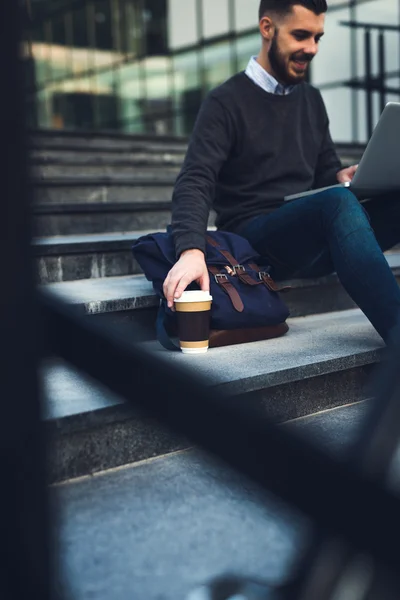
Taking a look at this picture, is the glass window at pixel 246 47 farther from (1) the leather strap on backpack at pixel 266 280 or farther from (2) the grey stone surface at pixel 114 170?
(1) the leather strap on backpack at pixel 266 280

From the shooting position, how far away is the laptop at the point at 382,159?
2021 millimetres

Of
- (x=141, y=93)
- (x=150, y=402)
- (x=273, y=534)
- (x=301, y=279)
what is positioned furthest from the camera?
(x=141, y=93)

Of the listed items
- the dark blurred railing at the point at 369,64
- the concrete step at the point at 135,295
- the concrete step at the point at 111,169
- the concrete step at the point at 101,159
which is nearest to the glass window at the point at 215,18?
the dark blurred railing at the point at 369,64

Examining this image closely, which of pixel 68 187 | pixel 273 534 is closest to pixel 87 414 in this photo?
pixel 273 534

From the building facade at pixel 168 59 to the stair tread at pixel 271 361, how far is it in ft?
13.8

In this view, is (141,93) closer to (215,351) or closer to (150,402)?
(215,351)

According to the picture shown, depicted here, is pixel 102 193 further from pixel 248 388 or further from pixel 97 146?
pixel 248 388

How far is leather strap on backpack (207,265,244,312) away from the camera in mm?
2104

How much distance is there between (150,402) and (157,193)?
153 inches

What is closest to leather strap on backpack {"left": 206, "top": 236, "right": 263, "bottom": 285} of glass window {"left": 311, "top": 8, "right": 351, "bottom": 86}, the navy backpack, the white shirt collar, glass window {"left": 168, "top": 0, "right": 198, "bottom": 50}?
the navy backpack

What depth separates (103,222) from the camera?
11.6ft

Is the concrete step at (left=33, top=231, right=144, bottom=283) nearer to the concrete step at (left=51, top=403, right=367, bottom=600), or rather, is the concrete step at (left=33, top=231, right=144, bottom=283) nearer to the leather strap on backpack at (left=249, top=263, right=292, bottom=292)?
the leather strap on backpack at (left=249, top=263, right=292, bottom=292)

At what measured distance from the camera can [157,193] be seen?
4.27 m

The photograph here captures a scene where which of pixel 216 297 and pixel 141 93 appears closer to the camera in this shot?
pixel 216 297
